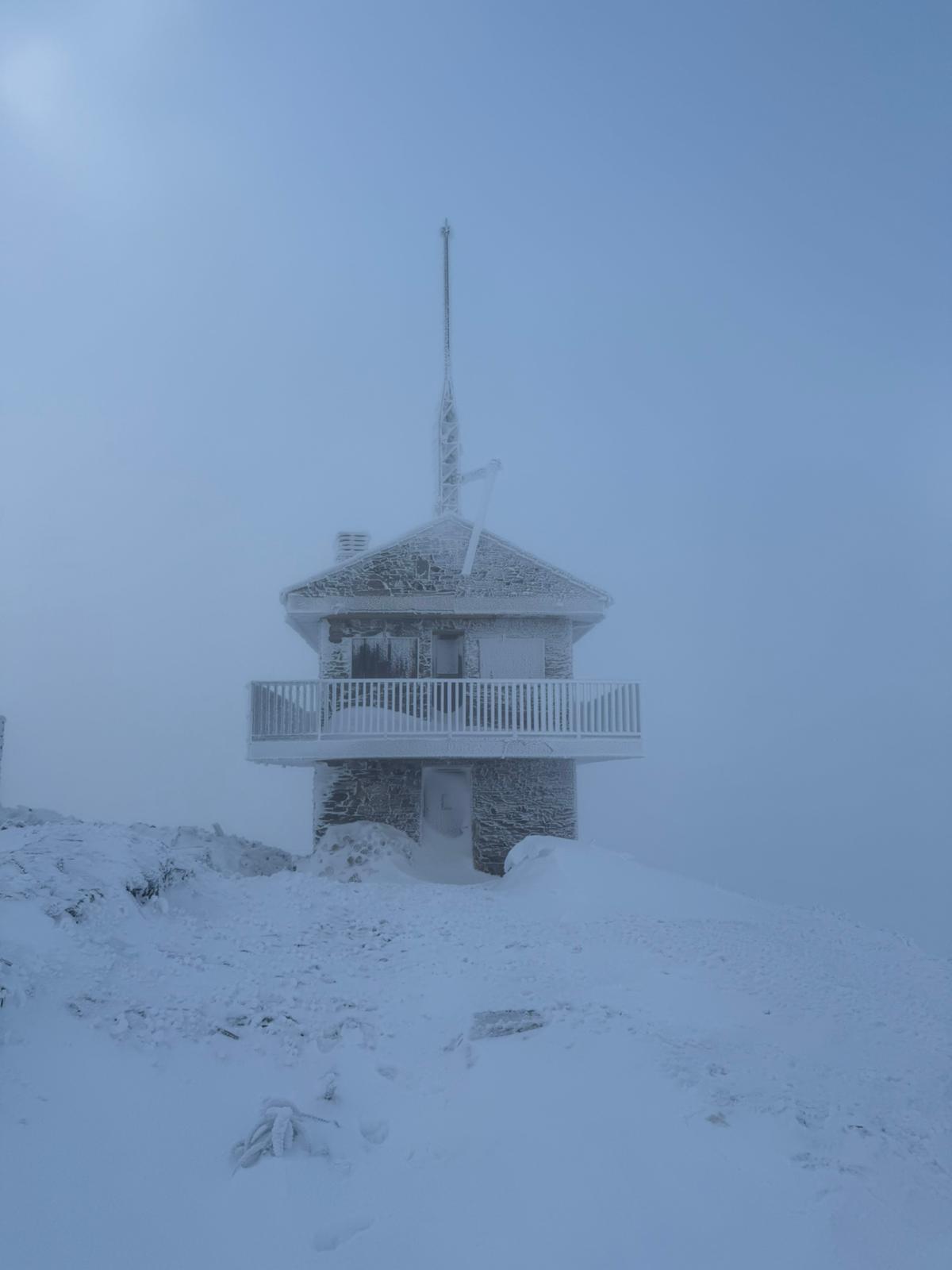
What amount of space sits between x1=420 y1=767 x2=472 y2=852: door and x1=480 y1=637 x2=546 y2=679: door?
2437 millimetres

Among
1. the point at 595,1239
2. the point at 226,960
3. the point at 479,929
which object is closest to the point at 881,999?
the point at 479,929

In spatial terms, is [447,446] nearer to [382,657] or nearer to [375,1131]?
[382,657]

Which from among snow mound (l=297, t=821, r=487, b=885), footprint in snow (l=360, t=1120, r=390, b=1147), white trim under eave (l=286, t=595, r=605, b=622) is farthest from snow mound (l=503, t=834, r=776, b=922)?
footprint in snow (l=360, t=1120, r=390, b=1147)

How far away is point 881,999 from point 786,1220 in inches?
201

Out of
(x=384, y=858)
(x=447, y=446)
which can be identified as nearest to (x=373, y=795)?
(x=384, y=858)

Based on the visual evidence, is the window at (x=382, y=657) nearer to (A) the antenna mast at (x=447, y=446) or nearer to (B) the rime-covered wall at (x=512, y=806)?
(B) the rime-covered wall at (x=512, y=806)

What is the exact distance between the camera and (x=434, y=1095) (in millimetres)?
6629

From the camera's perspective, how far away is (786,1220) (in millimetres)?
5410

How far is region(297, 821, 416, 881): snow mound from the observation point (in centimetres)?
1725

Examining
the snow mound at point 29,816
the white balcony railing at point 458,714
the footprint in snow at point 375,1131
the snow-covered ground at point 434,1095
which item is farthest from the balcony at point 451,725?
the footprint in snow at point 375,1131

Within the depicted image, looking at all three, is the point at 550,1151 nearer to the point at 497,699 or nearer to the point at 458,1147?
the point at 458,1147

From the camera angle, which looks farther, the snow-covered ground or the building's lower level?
the building's lower level

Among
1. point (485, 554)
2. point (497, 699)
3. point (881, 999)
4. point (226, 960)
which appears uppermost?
point (485, 554)

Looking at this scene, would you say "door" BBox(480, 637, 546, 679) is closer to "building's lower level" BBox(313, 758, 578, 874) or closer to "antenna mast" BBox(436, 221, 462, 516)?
"building's lower level" BBox(313, 758, 578, 874)
